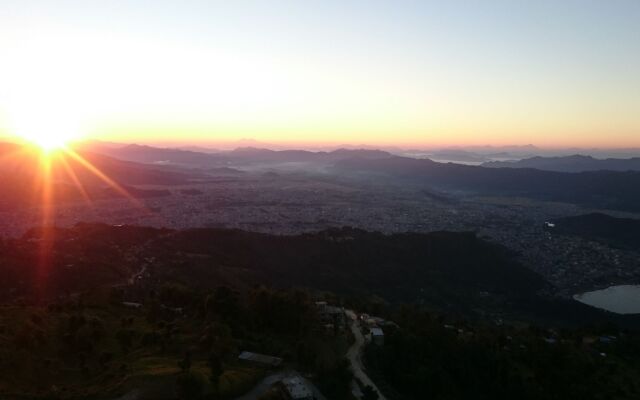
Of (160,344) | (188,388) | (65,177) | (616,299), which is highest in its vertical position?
(188,388)

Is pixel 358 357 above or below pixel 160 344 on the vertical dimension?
below

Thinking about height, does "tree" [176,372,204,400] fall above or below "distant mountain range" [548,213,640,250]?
above

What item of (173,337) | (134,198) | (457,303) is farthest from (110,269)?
(134,198)

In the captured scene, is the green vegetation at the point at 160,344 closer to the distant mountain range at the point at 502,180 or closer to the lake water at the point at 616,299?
the lake water at the point at 616,299

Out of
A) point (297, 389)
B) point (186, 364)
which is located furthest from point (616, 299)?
point (186, 364)

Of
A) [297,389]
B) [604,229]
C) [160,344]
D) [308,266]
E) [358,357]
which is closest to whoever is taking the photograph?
[297,389]

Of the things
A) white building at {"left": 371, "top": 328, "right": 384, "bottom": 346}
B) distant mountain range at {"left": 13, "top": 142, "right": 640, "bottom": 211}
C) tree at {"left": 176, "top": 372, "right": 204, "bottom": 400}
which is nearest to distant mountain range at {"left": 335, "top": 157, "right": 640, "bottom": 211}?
distant mountain range at {"left": 13, "top": 142, "right": 640, "bottom": 211}

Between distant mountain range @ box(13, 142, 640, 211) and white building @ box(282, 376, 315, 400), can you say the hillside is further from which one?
distant mountain range @ box(13, 142, 640, 211)

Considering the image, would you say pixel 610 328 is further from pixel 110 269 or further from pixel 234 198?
pixel 234 198

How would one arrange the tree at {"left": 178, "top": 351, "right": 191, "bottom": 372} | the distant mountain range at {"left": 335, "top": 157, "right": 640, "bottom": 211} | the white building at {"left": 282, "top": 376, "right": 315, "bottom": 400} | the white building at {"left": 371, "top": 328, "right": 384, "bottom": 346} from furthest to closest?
the distant mountain range at {"left": 335, "top": 157, "right": 640, "bottom": 211} < the white building at {"left": 371, "top": 328, "right": 384, "bottom": 346} < the tree at {"left": 178, "top": 351, "right": 191, "bottom": 372} < the white building at {"left": 282, "top": 376, "right": 315, "bottom": 400}

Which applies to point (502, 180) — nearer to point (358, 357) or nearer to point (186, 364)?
point (358, 357)

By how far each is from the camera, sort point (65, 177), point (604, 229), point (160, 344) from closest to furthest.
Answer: point (160, 344) < point (604, 229) < point (65, 177)
